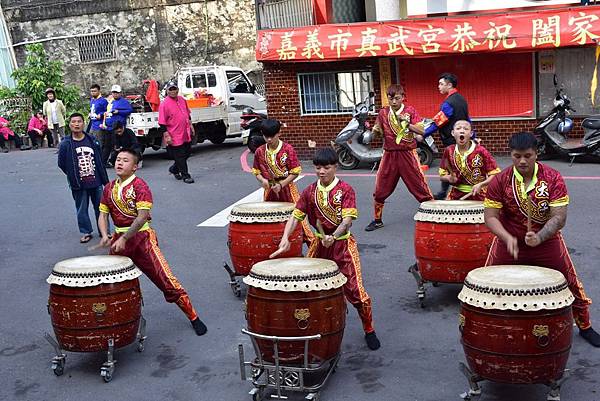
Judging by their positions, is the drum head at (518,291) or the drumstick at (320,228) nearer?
the drum head at (518,291)

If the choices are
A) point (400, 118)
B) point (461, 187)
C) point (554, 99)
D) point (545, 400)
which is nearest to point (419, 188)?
point (400, 118)

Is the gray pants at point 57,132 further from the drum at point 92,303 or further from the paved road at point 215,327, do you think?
the drum at point 92,303

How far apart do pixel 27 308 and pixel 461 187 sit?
14.6 ft

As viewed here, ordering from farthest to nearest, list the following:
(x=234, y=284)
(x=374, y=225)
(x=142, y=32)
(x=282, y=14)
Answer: (x=142, y=32) < (x=282, y=14) < (x=374, y=225) < (x=234, y=284)

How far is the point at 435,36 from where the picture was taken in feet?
45.5

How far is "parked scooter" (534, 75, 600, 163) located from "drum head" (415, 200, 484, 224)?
7.12 meters

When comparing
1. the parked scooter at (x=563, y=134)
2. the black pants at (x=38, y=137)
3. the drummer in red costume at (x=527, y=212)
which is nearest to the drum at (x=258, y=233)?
the drummer in red costume at (x=527, y=212)

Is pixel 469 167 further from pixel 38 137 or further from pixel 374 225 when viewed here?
pixel 38 137

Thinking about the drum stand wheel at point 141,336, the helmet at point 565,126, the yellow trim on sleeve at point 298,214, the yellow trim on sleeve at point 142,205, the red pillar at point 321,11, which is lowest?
the drum stand wheel at point 141,336

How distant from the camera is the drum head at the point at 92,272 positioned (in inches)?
221

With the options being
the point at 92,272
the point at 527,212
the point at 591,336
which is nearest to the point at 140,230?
the point at 92,272

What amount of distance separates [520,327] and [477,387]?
0.58 metres

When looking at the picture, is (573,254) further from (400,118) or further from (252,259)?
(252,259)

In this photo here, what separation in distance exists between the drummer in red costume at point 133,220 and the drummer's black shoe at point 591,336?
10.6ft
